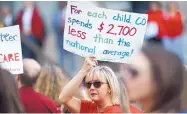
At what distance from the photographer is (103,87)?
21.3 feet

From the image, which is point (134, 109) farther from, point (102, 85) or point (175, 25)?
point (175, 25)

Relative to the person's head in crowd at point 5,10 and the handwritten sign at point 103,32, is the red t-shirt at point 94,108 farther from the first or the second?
the person's head in crowd at point 5,10

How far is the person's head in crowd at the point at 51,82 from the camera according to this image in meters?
6.59

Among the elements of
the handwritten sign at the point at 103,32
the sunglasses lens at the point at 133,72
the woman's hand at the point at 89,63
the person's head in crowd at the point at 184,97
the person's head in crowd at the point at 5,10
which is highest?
the person's head in crowd at the point at 5,10

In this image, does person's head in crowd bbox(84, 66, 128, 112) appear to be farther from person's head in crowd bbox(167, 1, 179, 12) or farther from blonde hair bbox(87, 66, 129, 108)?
person's head in crowd bbox(167, 1, 179, 12)

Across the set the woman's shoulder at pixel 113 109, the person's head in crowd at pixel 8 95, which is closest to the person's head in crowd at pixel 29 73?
the person's head in crowd at pixel 8 95

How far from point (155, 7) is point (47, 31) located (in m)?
0.76

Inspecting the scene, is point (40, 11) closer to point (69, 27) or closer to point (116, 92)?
point (69, 27)

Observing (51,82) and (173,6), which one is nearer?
(173,6)

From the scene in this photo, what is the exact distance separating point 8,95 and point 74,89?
1.53 feet

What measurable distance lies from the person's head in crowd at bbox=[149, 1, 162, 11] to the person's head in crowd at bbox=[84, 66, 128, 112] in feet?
1.67

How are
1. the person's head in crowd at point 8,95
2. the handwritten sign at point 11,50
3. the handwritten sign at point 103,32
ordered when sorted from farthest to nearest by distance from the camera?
1. the handwritten sign at point 11,50
2. the handwritten sign at point 103,32
3. the person's head in crowd at point 8,95

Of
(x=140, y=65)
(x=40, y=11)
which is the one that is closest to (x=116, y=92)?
(x=140, y=65)

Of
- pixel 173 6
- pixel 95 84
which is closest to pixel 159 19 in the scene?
pixel 173 6
